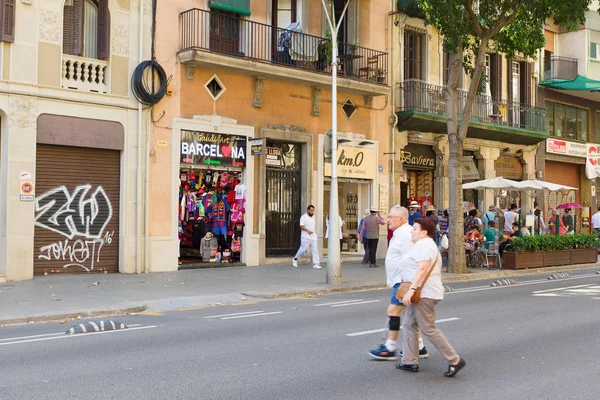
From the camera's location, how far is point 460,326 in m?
10.4

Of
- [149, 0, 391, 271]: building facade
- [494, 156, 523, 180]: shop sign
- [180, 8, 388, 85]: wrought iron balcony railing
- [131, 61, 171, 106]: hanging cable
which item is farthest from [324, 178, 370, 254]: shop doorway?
[494, 156, 523, 180]: shop sign

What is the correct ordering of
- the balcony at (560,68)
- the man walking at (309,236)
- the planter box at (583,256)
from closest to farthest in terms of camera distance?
the man walking at (309,236)
the planter box at (583,256)
the balcony at (560,68)

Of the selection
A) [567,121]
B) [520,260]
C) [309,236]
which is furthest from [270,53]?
[567,121]

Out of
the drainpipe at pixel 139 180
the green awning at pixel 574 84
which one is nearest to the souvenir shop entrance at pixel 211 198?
the drainpipe at pixel 139 180

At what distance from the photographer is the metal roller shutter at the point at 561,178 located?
33.1m

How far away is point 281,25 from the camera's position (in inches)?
874

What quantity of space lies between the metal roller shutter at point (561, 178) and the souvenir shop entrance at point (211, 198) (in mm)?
17308

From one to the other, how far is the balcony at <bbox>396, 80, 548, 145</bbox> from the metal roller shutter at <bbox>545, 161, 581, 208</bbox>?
2.99 meters

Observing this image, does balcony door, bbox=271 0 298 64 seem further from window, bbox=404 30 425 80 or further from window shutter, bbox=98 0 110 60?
window, bbox=404 30 425 80

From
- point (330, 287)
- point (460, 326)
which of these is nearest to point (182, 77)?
point (330, 287)

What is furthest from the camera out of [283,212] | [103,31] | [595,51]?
[595,51]

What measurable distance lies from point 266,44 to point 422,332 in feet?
50.5

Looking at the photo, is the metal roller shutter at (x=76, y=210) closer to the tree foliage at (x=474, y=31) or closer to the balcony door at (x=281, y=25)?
the balcony door at (x=281, y=25)

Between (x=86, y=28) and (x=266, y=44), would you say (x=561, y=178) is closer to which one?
(x=266, y=44)
